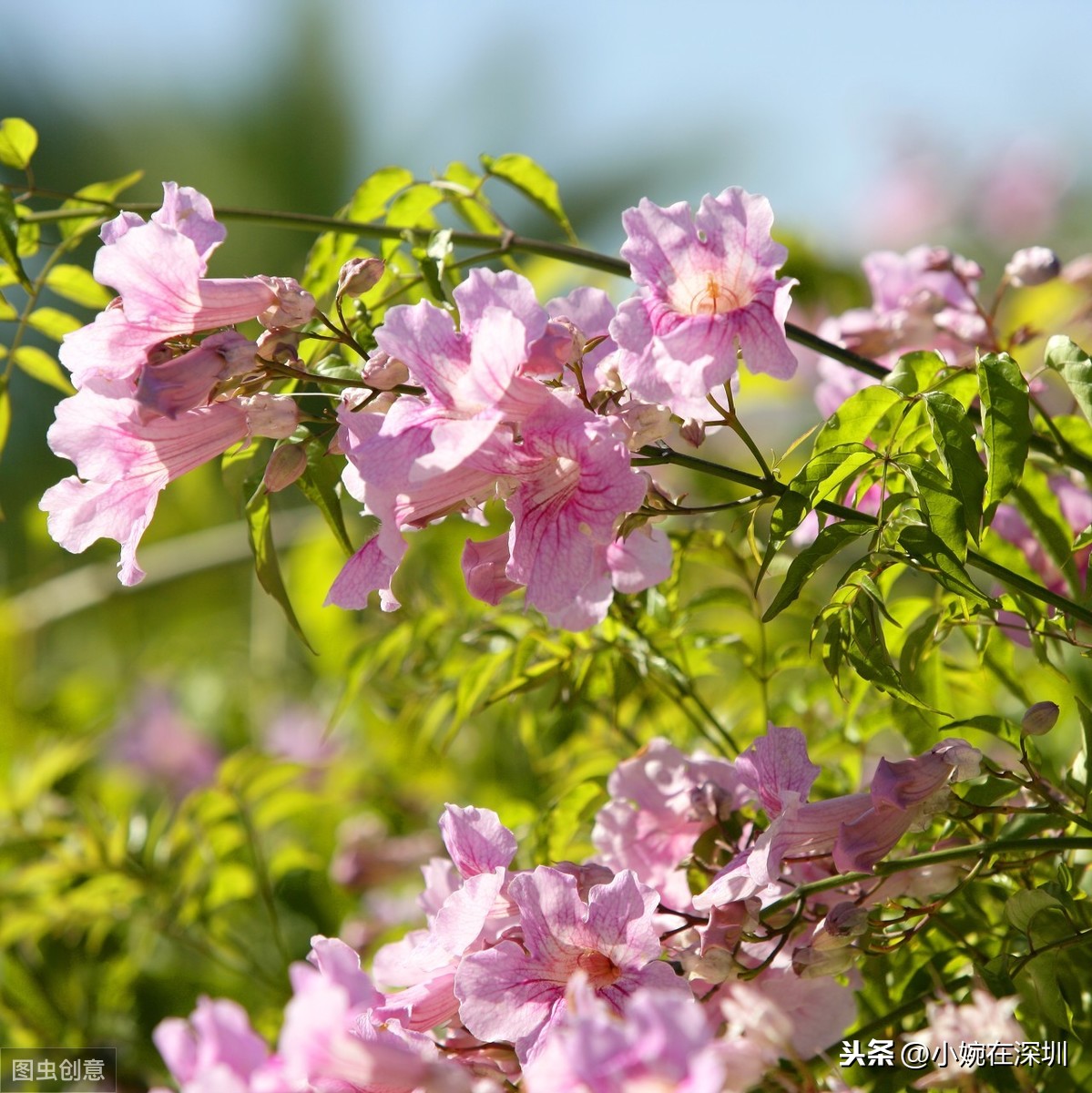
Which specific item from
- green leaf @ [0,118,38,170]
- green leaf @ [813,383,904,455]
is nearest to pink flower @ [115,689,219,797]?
green leaf @ [0,118,38,170]

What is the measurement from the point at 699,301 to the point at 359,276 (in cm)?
20

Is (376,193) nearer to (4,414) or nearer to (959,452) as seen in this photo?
(4,414)

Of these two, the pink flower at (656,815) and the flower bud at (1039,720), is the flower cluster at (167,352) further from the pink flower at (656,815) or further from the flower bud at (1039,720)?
the flower bud at (1039,720)

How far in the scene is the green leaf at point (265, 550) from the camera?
0.78 m

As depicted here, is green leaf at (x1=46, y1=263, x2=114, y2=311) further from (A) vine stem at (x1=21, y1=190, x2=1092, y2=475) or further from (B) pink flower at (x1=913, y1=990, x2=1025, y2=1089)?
(B) pink flower at (x1=913, y1=990, x2=1025, y2=1089)

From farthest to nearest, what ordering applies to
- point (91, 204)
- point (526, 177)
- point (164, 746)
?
point (164, 746), point (526, 177), point (91, 204)

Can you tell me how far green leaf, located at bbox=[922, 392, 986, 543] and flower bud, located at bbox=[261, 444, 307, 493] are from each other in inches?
13.8

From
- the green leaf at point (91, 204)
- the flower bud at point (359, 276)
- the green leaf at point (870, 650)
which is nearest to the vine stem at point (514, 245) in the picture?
the green leaf at point (91, 204)

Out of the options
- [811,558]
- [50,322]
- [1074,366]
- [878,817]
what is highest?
[50,322]

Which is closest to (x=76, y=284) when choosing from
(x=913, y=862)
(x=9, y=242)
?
(x=9, y=242)

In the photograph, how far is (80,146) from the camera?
587cm

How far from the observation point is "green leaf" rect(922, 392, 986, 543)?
27.1 inches

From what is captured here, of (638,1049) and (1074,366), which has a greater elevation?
(1074,366)

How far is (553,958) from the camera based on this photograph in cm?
71
